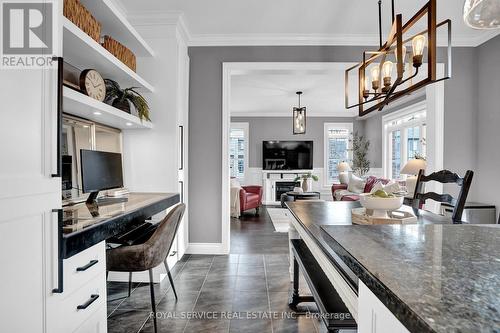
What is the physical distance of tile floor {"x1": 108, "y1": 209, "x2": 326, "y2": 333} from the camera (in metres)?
2.02

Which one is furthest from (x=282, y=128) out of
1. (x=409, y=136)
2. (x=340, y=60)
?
(x=340, y=60)

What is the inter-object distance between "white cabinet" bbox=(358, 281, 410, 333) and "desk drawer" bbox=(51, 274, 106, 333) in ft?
3.86

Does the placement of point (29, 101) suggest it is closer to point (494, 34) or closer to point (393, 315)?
point (393, 315)

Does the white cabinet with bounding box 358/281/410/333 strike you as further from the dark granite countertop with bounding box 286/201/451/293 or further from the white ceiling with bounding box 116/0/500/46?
the white ceiling with bounding box 116/0/500/46

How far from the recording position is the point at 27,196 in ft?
3.32

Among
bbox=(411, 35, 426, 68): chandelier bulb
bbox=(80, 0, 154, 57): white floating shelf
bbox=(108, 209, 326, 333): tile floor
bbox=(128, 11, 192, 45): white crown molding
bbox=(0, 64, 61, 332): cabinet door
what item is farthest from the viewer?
bbox=(128, 11, 192, 45): white crown molding

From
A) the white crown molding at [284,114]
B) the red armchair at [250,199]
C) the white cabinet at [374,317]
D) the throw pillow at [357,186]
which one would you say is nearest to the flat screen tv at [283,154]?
the white crown molding at [284,114]

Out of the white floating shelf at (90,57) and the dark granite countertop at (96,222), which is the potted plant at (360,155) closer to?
the white floating shelf at (90,57)

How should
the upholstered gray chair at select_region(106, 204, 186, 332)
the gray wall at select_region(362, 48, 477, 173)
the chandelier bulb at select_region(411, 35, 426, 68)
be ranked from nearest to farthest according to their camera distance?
1. the chandelier bulb at select_region(411, 35, 426, 68)
2. the upholstered gray chair at select_region(106, 204, 186, 332)
3. the gray wall at select_region(362, 48, 477, 173)

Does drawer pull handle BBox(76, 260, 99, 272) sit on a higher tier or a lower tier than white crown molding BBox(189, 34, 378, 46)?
lower

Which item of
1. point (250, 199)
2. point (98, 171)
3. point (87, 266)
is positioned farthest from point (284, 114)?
point (87, 266)

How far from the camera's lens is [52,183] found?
3.71 ft

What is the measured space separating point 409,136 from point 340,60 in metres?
3.65
